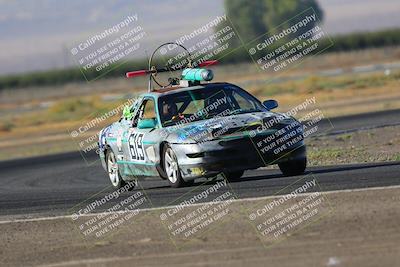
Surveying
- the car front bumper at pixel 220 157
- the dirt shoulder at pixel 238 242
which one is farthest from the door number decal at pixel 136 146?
the dirt shoulder at pixel 238 242

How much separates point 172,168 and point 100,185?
13.1 ft

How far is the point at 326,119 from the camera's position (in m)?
33.2

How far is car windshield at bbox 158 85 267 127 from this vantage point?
15156 millimetres

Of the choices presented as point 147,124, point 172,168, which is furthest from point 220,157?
point 147,124

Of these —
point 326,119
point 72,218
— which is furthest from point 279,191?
point 326,119

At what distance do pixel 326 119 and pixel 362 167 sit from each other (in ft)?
58.4

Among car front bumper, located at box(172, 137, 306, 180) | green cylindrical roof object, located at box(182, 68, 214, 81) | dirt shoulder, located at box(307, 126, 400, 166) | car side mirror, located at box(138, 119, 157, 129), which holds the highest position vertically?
green cylindrical roof object, located at box(182, 68, 214, 81)

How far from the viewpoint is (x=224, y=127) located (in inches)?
561

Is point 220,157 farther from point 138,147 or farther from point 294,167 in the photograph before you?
point 138,147

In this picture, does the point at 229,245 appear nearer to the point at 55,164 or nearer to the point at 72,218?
the point at 72,218

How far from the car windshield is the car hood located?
35 cm

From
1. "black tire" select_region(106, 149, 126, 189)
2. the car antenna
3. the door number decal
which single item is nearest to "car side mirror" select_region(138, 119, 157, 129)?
the door number decal

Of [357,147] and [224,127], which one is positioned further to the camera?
[357,147]

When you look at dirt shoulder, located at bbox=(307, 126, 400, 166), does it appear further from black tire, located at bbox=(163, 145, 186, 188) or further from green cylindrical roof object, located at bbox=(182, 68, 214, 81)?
black tire, located at bbox=(163, 145, 186, 188)
